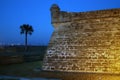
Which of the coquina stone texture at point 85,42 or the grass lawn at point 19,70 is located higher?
the coquina stone texture at point 85,42

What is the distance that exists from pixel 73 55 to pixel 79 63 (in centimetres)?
75

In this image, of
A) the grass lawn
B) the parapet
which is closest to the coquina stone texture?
the parapet

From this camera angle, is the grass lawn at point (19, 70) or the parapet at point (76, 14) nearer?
the parapet at point (76, 14)

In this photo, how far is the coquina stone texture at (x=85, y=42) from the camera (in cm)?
1576

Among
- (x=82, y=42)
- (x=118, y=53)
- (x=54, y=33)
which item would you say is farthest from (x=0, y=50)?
(x=118, y=53)

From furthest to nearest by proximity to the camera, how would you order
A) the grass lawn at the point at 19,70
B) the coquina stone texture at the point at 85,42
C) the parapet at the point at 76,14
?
the grass lawn at the point at 19,70 < the parapet at the point at 76,14 < the coquina stone texture at the point at 85,42

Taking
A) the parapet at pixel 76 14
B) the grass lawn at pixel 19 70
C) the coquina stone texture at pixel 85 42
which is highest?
the parapet at pixel 76 14

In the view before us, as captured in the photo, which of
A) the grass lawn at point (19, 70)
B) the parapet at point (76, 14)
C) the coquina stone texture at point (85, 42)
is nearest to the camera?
the coquina stone texture at point (85, 42)

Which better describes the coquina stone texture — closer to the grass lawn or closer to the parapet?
the parapet

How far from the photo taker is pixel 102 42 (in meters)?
16.2

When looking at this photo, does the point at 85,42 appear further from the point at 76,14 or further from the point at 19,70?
the point at 19,70

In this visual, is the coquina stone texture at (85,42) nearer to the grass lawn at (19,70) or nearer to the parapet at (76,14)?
the parapet at (76,14)

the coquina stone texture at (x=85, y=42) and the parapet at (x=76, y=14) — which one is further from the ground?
the parapet at (x=76, y=14)

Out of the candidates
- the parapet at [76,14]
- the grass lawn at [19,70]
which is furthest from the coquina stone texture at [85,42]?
the grass lawn at [19,70]
